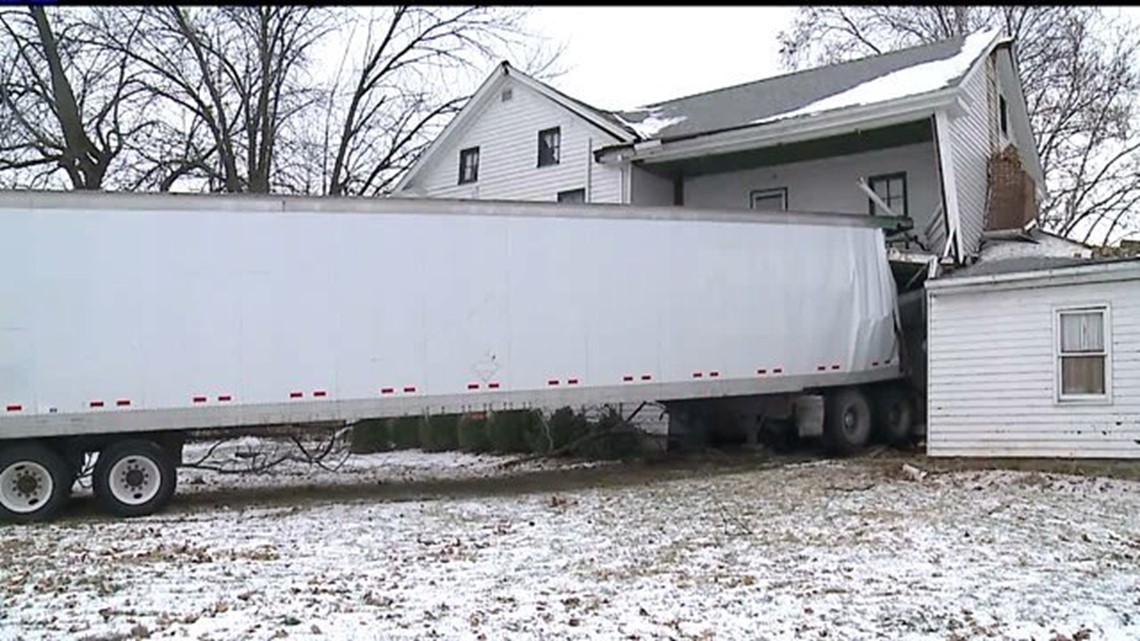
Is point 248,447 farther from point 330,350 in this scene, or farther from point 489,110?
point 489,110

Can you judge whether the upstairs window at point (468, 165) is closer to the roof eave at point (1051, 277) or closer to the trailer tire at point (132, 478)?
the roof eave at point (1051, 277)

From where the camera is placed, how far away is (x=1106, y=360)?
1355 cm

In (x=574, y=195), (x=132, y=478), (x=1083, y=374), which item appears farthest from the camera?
(x=574, y=195)

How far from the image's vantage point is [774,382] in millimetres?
15195

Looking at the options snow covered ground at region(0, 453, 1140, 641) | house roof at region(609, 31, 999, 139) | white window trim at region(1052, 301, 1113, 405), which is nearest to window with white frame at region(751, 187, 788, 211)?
house roof at region(609, 31, 999, 139)

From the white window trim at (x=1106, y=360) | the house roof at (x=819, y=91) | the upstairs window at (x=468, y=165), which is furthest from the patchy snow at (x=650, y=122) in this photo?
the white window trim at (x=1106, y=360)

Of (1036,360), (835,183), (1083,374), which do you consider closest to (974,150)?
(835,183)

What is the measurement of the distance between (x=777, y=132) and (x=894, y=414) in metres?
5.48

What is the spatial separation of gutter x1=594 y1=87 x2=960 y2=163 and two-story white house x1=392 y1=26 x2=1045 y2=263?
2 centimetres

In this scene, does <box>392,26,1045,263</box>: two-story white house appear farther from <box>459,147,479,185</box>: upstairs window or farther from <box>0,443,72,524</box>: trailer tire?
<box>0,443,72,524</box>: trailer tire

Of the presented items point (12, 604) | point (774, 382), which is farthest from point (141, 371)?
point (774, 382)

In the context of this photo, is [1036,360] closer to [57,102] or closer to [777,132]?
[777,132]

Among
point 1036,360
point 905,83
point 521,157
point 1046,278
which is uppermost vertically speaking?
point 905,83

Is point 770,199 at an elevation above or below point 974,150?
below
